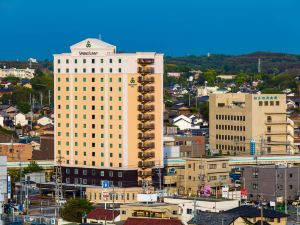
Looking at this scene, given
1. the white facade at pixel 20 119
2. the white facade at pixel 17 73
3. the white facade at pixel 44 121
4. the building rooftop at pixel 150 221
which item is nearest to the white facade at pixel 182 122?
the white facade at pixel 44 121

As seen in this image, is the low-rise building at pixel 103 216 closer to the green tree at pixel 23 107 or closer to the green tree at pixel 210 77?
the green tree at pixel 23 107

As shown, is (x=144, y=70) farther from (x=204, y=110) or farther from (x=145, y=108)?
(x=204, y=110)

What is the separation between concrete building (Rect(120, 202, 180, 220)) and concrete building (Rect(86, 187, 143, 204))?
31.7 feet

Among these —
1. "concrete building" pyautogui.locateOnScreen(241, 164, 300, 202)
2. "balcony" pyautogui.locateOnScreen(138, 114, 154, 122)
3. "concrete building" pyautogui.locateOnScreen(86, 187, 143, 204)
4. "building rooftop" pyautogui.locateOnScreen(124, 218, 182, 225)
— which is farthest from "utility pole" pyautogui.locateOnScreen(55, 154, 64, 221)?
"building rooftop" pyautogui.locateOnScreen(124, 218, 182, 225)

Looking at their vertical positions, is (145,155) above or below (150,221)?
above

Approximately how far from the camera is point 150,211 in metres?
35.6

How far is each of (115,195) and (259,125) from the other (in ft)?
48.4

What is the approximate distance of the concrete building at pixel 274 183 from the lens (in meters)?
47.8

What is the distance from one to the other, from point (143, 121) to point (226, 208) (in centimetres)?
1126

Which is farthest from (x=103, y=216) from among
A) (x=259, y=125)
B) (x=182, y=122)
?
(x=182, y=122)

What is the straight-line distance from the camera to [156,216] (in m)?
35.4

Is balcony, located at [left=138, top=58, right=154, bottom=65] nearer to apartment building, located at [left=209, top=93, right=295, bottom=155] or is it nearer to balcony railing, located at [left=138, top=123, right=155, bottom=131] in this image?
balcony railing, located at [left=138, top=123, right=155, bottom=131]

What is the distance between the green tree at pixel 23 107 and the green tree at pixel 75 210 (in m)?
44.4

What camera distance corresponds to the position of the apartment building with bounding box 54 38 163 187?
1981 inches
